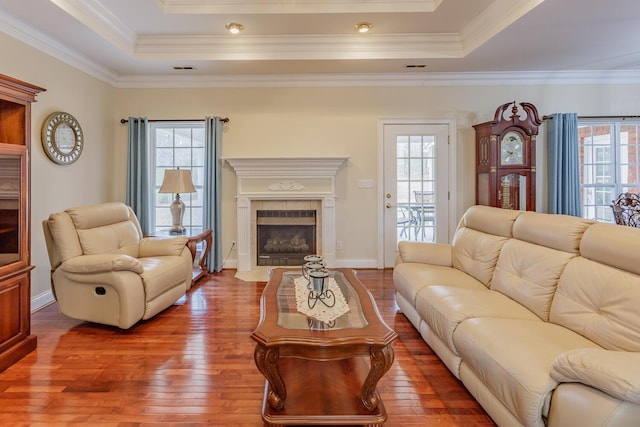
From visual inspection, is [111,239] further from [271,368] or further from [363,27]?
[363,27]

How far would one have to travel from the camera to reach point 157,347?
2717 mm

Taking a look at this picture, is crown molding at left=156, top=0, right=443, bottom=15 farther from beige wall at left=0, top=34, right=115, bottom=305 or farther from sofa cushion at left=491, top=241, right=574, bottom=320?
sofa cushion at left=491, top=241, right=574, bottom=320

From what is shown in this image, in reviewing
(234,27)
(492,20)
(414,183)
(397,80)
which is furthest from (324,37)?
(414,183)

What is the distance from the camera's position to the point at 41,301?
359cm

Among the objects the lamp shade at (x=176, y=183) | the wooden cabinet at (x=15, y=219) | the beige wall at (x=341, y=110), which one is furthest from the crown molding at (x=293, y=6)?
the lamp shade at (x=176, y=183)

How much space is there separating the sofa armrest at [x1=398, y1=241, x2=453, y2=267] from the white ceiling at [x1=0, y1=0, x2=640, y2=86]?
225cm

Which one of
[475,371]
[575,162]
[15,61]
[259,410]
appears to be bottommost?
[259,410]

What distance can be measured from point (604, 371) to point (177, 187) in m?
4.18

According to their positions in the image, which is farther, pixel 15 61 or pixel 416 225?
pixel 416 225

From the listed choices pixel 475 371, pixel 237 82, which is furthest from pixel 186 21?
pixel 475 371

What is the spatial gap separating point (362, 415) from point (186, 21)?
385cm

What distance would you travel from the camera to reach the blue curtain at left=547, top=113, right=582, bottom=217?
471 centimetres

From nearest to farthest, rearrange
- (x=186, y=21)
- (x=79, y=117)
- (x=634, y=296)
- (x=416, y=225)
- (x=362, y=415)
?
(x=634, y=296)
(x=362, y=415)
(x=186, y=21)
(x=79, y=117)
(x=416, y=225)

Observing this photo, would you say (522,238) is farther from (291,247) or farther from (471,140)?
(291,247)
